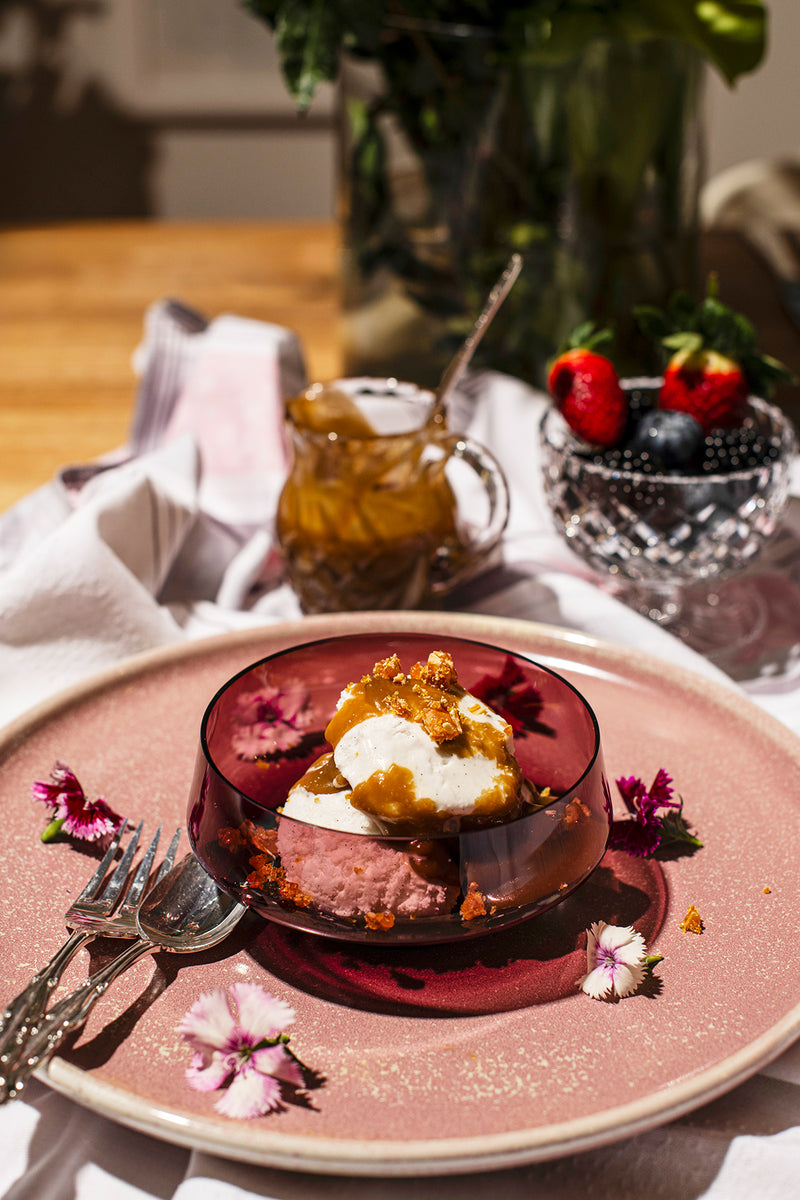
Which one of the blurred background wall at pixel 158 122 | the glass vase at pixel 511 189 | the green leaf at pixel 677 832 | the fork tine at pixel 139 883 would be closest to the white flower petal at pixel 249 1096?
the fork tine at pixel 139 883

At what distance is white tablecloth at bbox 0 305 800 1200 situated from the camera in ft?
1.31

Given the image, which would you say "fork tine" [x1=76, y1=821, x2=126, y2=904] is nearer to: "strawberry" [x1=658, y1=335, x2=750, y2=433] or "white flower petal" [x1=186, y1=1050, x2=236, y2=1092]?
"white flower petal" [x1=186, y1=1050, x2=236, y2=1092]

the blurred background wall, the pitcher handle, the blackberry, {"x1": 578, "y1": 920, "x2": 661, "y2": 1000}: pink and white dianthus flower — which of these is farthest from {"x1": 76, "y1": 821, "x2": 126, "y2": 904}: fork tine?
the blurred background wall

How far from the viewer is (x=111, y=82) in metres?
3.11

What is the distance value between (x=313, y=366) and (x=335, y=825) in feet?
3.10

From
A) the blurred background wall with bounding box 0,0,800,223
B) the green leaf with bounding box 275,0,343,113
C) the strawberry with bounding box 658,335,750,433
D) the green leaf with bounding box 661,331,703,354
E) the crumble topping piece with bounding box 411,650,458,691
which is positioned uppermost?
the green leaf with bounding box 275,0,343,113

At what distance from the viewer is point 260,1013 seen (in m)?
0.42

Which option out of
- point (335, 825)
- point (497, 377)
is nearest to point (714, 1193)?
point (335, 825)

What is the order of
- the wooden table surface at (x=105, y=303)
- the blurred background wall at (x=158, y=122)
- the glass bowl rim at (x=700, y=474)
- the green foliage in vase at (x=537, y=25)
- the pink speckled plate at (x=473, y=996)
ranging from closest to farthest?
the pink speckled plate at (x=473, y=996), the glass bowl rim at (x=700, y=474), the green foliage in vase at (x=537, y=25), the wooden table surface at (x=105, y=303), the blurred background wall at (x=158, y=122)

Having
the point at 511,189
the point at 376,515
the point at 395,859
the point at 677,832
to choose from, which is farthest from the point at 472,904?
the point at 511,189

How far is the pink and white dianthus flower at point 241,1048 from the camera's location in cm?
38

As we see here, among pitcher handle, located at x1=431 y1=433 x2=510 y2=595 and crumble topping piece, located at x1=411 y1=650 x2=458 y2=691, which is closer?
crumble topping piece, located at x1=411 y1=650 x2=458 y2=691

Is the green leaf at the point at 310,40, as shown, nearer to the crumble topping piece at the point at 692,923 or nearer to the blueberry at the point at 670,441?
the blueberry at the point at 670,441

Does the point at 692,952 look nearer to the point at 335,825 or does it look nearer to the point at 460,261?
the point at 335,825
